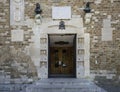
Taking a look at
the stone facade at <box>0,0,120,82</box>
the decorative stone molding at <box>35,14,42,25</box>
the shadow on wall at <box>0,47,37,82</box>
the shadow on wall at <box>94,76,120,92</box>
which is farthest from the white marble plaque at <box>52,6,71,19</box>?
the shadow on wall at <box>94,76,120,92</box>

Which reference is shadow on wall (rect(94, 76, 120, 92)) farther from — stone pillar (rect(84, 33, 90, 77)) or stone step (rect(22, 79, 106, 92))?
stone pillar (rect(84, 33, 90, 77))

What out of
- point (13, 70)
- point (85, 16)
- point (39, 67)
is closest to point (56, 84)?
point (39, 67)

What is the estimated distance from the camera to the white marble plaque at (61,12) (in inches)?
430

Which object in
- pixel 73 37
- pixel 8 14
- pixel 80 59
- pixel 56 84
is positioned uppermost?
pixel 8 14

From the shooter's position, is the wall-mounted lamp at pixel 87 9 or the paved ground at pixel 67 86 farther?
the wall-mounted lamp at pixel 87 9

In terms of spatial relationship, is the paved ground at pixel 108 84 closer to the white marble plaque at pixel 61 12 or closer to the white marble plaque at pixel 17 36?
the white marble plaque at pixel 61 12

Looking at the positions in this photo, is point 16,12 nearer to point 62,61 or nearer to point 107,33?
A: point 62,61

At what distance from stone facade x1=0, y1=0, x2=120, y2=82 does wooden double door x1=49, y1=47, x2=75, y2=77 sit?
1095mm

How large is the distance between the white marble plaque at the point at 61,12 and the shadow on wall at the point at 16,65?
1.71 m

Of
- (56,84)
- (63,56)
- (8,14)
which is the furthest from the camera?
(63,56)

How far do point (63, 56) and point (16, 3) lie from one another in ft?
8.74

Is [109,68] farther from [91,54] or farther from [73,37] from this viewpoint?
[73,37]

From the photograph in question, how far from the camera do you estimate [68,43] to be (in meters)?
12.1

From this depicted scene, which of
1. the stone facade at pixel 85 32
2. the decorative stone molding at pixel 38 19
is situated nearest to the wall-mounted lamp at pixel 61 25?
the stone facade at pixel 85 32
